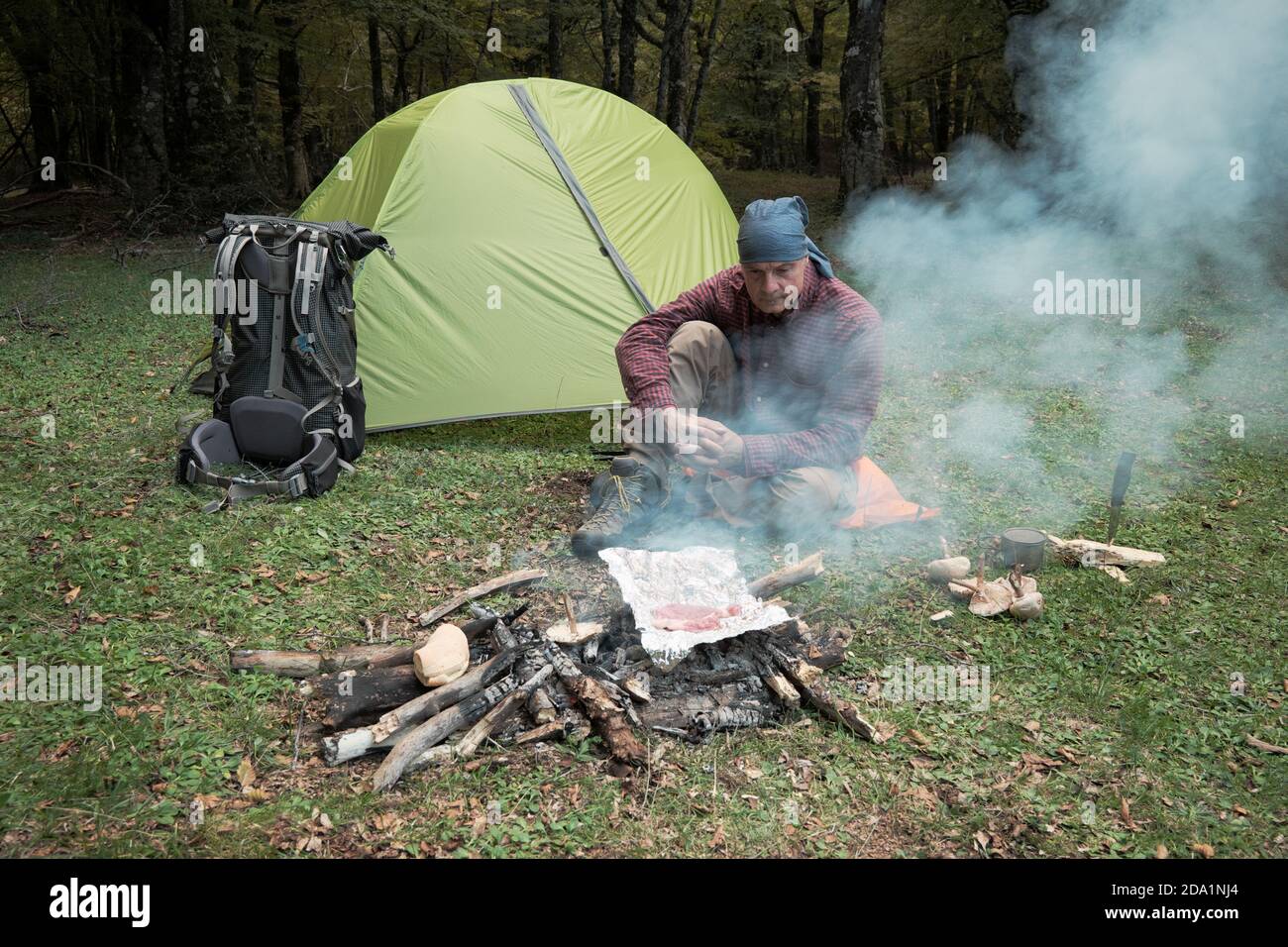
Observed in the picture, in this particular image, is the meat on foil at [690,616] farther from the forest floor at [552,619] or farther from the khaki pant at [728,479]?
the khaki pant at [728,479]

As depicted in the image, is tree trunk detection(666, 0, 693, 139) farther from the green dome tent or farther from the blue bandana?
the blue bandana

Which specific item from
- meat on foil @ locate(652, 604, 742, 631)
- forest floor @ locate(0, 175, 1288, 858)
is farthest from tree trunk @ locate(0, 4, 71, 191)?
meat on foil @ locate(652, 604, 742, 631)

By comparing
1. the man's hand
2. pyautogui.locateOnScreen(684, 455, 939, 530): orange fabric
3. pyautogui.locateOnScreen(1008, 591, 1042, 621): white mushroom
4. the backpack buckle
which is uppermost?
the man's hand

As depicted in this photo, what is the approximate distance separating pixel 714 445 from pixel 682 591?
70cm

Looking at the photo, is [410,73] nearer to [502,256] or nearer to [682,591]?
[502,256]

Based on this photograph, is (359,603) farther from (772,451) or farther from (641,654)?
(772,451)

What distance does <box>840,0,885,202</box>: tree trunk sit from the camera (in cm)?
971

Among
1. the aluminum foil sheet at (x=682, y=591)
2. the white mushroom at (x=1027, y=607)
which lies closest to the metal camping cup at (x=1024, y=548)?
the white mushroom at (x=1027, y=607)

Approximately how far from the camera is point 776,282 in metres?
3.43

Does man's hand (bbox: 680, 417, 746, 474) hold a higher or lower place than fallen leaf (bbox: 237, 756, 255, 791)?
higher

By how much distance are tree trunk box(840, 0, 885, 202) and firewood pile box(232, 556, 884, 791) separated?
8.89 meters

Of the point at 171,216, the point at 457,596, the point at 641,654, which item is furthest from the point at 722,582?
the point at 171,216

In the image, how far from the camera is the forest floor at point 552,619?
2.18 meters

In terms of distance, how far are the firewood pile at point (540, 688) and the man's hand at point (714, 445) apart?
0.79 meters
